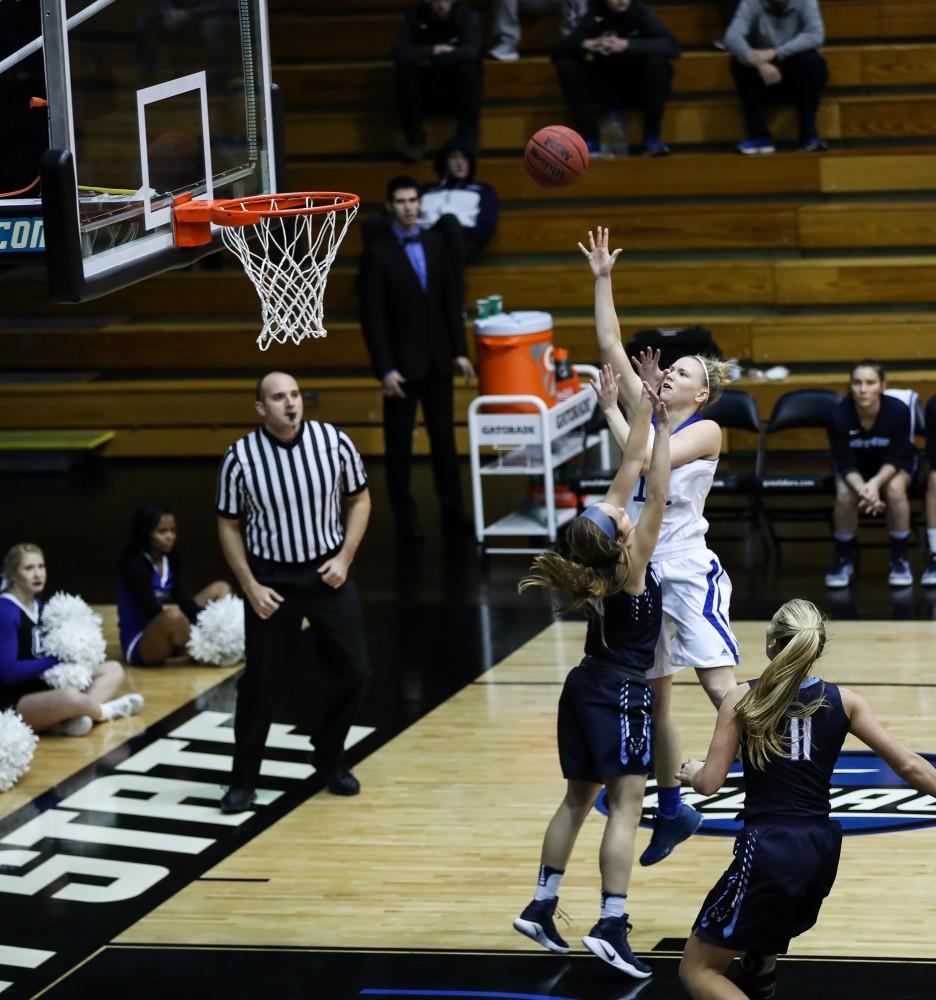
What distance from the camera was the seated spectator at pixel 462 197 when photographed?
1361 centimetres

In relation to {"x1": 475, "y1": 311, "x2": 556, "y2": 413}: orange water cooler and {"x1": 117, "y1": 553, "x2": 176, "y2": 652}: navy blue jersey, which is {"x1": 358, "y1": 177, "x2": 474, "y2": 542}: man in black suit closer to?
{"x1": 475, "y1": 311, "x2": 556, "y2": 413}: orange water cooler

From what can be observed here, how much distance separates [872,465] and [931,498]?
38 cm

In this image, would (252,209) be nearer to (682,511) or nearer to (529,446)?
(682,511)

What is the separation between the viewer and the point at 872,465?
10.2 metres

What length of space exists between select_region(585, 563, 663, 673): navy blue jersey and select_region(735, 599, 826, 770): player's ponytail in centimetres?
84

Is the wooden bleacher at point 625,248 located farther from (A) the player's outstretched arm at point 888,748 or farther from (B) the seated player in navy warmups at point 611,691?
(A) the player's outstretched arm at point 888,748

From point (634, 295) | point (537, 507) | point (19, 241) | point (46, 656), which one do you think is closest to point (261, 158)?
point (19, 241)

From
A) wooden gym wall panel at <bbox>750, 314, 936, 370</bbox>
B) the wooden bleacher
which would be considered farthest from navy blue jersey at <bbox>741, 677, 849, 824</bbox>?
wooden gym wall panel at <bbox>750, 314, 936, 370</bbox>

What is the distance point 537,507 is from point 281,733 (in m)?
3.49

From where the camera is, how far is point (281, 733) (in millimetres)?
8352

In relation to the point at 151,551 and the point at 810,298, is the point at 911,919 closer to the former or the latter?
the point at 151,551

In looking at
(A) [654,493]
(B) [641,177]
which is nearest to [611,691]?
(A) [654,493]

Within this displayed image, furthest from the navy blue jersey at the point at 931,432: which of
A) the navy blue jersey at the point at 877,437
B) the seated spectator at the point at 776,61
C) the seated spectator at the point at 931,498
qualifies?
the seated spectator at the point at 776,61

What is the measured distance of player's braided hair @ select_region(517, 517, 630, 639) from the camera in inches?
216
